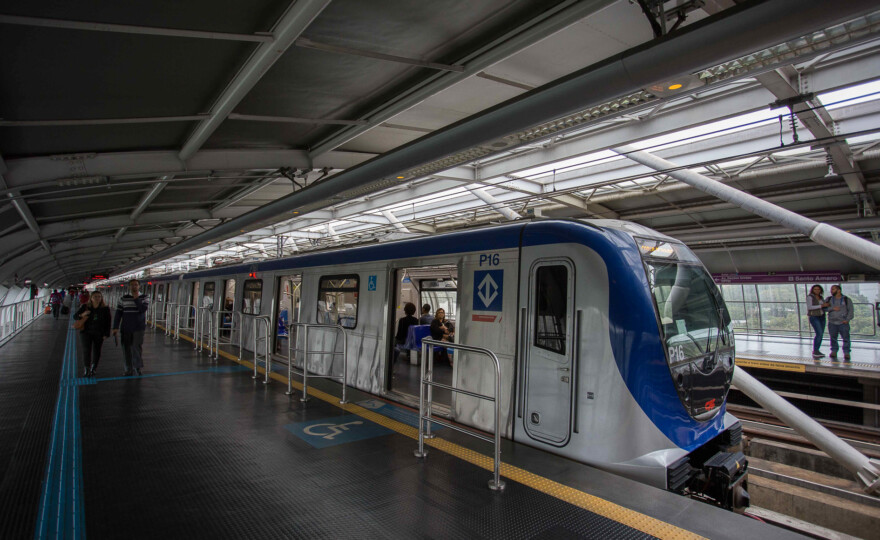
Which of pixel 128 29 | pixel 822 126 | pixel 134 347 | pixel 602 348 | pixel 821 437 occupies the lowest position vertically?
pixel 821 437

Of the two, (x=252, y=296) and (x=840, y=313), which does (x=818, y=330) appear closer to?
(x=840, y=313)

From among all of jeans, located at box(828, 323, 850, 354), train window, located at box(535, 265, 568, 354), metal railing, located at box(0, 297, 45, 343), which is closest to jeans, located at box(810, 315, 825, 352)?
jeans, located at box(828, 323, 850, 354)

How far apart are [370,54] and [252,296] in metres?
9.14

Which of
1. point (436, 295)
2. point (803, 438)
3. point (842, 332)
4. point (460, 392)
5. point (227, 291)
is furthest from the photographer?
point (227, 291)

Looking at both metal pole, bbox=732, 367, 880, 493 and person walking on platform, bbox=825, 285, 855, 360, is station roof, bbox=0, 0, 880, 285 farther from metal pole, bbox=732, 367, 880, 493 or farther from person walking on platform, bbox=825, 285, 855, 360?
metal pole, bbox=732, 367, 880, 493

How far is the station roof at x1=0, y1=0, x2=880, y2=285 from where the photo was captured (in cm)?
293

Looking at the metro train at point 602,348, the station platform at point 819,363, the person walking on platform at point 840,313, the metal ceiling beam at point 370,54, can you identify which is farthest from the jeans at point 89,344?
the person walking on platform at point 840,313

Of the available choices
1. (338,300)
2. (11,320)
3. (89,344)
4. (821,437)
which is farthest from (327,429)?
(11,320)

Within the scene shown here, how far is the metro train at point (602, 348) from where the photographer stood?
372 cm

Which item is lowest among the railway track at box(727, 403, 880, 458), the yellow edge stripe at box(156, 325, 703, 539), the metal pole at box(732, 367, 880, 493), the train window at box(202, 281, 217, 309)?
the railway track at box(727, 403, 880, 458)

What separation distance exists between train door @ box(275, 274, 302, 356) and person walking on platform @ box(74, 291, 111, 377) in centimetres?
292

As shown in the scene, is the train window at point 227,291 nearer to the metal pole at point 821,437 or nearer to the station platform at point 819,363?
the metal pole at point 821,437

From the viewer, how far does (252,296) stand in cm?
1141

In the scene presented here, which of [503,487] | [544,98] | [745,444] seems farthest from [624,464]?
[745,444]
